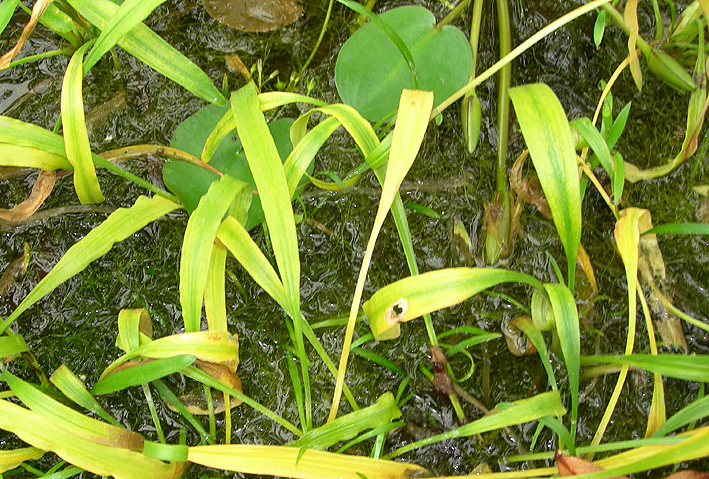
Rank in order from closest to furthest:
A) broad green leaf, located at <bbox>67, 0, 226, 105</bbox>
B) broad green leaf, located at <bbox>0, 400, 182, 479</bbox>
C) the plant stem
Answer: broad green leaf, located at <bbox>0, 400, 182, 479</bbox>
broad green leaf, located at <bbox>67, 0, 226, 105</bbox>
the plant stem

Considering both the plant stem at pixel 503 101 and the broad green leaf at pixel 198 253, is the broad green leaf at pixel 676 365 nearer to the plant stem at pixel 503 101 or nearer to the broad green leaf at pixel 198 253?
the plant stem at pixel 503 101

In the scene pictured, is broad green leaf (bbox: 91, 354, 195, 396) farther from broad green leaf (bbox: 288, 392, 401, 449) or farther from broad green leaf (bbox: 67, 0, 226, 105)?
broad green leaf (bbox: 67, 0, 226, 105)

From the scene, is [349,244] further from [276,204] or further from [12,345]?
[12,345]

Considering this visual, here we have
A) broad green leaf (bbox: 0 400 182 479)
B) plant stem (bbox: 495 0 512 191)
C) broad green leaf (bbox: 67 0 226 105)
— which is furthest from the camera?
plant stem (bbox: 495 0 512 191)

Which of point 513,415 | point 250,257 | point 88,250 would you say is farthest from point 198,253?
point 513,415

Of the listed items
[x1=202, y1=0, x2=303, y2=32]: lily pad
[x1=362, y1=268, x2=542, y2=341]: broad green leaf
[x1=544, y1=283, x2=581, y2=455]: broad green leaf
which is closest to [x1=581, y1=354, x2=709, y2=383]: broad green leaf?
[x1=544, y1=283, x2=581, y2=455]: broad green leaf

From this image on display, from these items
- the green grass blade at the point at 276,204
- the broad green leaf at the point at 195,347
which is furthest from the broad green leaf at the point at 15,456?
the green grass blade at the point at 276,204
